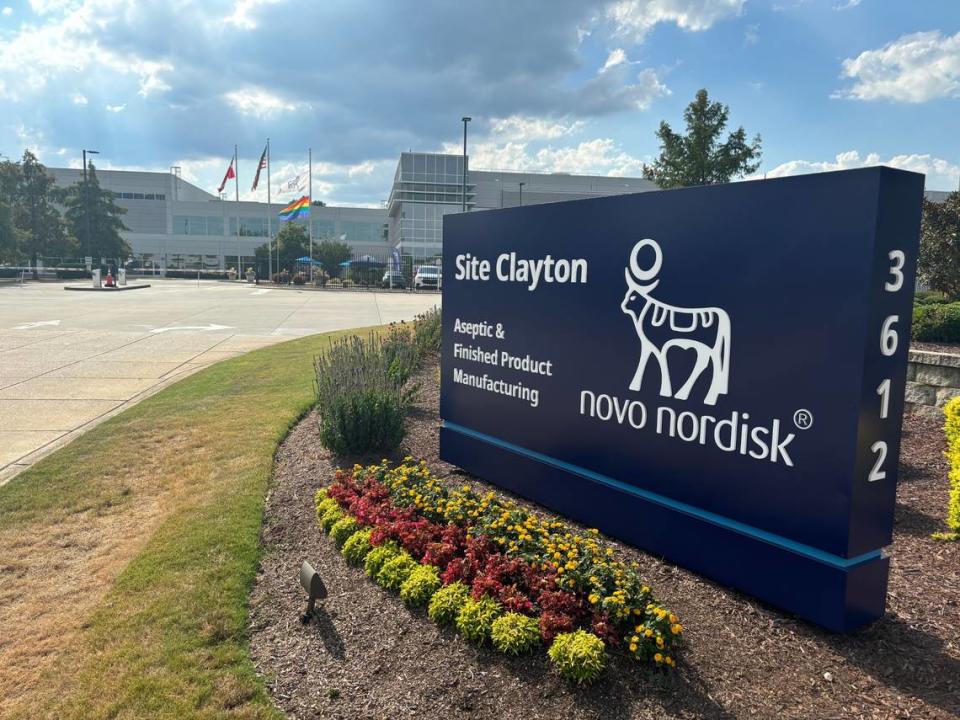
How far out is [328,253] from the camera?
204ft

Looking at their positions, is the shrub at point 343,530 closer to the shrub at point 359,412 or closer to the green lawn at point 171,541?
the green lawn at point 171,541

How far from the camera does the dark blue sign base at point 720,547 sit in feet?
10.4

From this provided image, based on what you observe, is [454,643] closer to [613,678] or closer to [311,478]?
[613,678]

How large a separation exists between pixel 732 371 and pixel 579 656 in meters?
1.61

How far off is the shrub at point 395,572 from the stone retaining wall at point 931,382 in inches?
238

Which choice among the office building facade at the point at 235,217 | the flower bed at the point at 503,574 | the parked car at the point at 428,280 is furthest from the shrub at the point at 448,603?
the office building facade at the point at 235,217

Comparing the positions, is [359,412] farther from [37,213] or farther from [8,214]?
[37,213]

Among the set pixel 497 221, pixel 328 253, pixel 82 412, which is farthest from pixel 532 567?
pixel 328 253

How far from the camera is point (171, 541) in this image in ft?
15.3

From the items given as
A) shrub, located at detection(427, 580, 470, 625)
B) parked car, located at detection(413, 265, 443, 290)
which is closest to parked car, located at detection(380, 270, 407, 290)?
parked car, located at detection(413, 265, 443, 290)

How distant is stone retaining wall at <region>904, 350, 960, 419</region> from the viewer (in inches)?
284

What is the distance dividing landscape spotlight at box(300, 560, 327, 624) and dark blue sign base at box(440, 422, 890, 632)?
72.0 inches

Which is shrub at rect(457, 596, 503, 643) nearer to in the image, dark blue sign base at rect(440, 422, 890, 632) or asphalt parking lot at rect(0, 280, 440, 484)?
dark blue sign base at rect(440, 422, 890, 632)

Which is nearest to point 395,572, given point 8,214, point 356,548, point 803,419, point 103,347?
point 356,548
